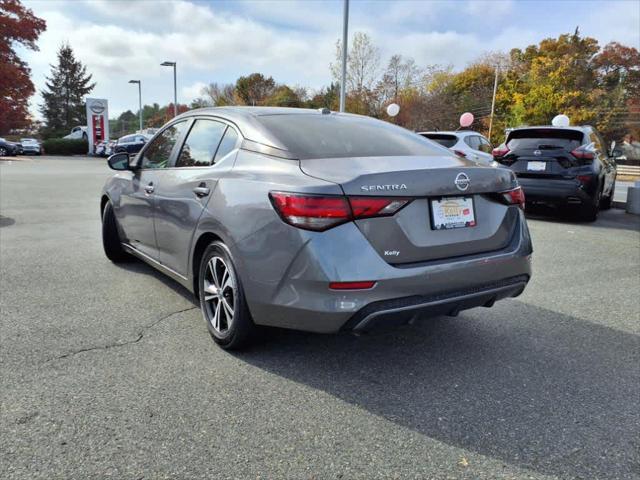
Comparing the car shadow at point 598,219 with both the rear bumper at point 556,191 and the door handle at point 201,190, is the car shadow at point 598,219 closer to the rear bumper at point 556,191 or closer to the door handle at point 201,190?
the rear bumper at point 556,191

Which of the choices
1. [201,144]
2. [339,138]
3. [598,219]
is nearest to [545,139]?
[598,219]

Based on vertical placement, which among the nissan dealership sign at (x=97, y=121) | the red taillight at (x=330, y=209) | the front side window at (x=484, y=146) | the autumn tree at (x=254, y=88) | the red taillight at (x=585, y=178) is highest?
the autumn tree at (x=254, y=88)

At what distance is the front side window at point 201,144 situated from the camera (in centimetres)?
367

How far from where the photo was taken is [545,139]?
900 cm

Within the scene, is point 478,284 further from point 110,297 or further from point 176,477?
point 110,297

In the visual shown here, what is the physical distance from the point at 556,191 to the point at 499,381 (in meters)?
6.67

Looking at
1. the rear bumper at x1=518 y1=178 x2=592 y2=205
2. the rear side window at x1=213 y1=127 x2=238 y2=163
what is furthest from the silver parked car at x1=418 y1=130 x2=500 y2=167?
the rear side window at x1=213 y1=127 x2=238 y2=163

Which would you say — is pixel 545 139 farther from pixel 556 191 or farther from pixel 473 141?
pixel 473 141

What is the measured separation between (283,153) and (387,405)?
1527mm

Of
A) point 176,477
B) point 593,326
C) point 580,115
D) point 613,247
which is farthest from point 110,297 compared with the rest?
point 580,115

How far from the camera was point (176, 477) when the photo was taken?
2.11m

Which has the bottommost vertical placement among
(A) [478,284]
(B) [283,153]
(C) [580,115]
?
(A) [478,284]

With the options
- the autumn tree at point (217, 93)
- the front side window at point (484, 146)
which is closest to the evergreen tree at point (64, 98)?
the autumn tree at point (217, 93)

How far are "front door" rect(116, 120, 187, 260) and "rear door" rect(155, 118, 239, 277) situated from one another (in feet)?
0.56
